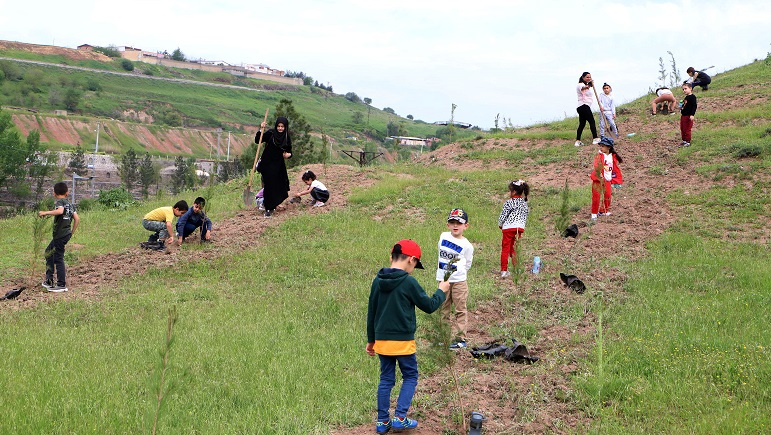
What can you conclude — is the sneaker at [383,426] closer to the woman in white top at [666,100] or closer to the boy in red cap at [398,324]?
the boy in red cap at [398,324]

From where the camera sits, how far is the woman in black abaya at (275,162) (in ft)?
50.9

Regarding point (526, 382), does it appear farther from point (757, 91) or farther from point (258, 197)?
point (757, 91)

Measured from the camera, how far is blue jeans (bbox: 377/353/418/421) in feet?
18.7

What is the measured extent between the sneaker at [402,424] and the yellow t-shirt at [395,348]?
53 cm

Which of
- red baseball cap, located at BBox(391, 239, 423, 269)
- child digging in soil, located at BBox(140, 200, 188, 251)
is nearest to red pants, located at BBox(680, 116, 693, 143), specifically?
child digging in soil, located at BBox(140, 200, 188, 251)

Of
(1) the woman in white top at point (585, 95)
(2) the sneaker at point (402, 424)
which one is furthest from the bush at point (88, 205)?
(2) the sneaker at point (402, 424)

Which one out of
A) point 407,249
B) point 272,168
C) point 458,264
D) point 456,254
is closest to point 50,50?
point 272,168

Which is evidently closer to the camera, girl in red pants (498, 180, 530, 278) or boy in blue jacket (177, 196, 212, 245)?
girl in red pants (498, 180, 530, 278)

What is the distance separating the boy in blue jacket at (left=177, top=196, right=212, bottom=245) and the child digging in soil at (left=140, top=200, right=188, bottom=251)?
0.50 ft

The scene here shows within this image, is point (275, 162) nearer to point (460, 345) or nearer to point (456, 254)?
point (456, 254)

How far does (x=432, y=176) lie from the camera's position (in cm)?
1984

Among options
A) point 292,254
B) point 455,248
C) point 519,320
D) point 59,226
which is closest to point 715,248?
point 519,320

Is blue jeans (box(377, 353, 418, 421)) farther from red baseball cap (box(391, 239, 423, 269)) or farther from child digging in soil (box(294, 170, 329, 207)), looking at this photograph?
child digging in soil (box(294, 170, 329, 207))

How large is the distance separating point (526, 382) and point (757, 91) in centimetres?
2000
